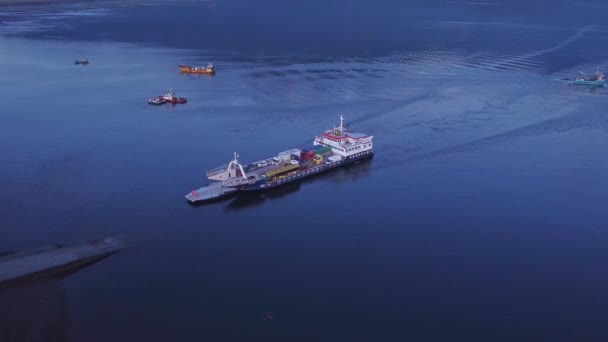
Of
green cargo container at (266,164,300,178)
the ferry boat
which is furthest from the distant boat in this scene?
green cargo container at (266,164,300,178)

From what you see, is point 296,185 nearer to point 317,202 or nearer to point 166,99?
point 317,202

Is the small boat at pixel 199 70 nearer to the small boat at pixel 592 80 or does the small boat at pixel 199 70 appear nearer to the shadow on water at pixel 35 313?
the small boat at pixel 592 80

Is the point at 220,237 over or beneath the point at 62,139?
beneath

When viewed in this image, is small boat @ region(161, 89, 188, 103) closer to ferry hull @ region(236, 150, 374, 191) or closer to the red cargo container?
the red cargo container

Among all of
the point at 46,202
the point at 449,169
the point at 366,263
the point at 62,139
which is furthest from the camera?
the point at 62,139

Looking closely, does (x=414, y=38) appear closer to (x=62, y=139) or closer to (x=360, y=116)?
(x=360, y=116)

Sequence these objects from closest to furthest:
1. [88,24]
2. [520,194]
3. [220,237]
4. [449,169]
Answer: [220,237]
[520,194]
[449,169]
[88,24]

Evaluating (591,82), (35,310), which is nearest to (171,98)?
(35,310)

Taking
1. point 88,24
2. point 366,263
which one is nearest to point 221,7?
point 88,24
